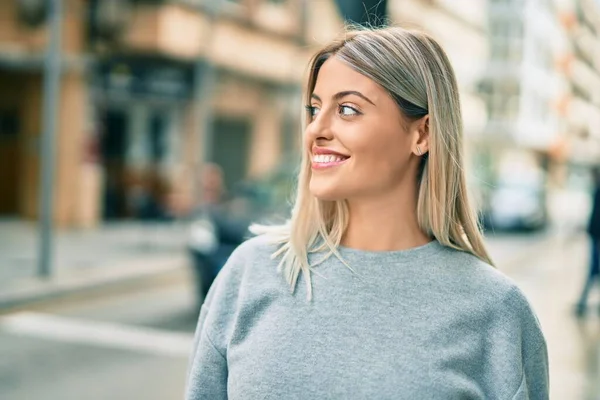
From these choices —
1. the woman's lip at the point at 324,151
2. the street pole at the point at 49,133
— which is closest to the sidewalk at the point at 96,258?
the street pole at the point at 49,133

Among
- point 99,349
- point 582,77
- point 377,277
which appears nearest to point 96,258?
point 99,349

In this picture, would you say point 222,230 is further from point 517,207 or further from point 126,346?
point 517,207

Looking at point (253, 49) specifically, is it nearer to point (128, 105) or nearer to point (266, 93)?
point (266, 93)

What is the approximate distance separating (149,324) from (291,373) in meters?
7.74

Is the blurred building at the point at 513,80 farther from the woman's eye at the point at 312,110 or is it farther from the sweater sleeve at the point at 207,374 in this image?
the sweater sleeve at the point at 207,374

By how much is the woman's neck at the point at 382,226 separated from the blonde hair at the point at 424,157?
0.08ft

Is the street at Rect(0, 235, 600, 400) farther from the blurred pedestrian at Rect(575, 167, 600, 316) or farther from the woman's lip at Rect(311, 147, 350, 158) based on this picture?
the woman's lip at Rect(311, 147, 350, 158)

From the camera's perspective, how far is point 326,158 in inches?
80.3

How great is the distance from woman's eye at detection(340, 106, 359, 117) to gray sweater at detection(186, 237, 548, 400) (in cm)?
32

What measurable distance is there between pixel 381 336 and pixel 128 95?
20264mm

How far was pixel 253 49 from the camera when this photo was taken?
84.8ft

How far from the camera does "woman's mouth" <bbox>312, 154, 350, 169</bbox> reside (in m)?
2.02

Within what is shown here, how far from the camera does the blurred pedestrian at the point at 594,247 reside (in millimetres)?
11211

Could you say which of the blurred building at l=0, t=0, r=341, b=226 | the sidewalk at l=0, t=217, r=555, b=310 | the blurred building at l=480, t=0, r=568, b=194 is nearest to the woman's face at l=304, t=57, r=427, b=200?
the sidewalk at l=0, t=217, r=555, b=310
